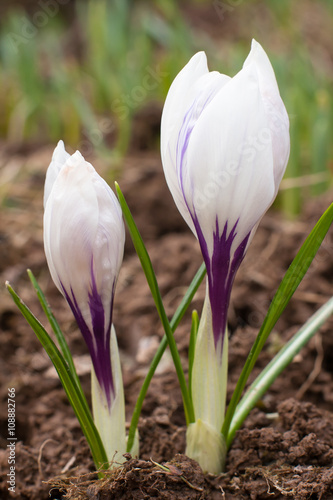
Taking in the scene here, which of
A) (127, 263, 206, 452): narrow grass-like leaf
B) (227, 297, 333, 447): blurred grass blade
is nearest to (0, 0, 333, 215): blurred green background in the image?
(227, 297, 333, 447): blurred grass blade

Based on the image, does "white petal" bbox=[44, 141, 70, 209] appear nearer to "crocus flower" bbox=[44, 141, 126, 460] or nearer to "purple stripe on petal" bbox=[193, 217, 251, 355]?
"crocus flower" bbox=[44, 141, 126, 460]

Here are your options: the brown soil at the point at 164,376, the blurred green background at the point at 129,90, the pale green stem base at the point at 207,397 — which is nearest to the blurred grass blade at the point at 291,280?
the pale green stem base at the point at 207,397

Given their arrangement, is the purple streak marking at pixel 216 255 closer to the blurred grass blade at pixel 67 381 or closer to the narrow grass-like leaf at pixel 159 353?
the narrow grass-like leaf at pixel 159 353

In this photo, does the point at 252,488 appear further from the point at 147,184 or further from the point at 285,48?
the point at 285,48

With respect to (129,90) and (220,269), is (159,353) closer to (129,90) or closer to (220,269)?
(220,269)

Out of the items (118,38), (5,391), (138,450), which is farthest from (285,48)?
(138,450)
